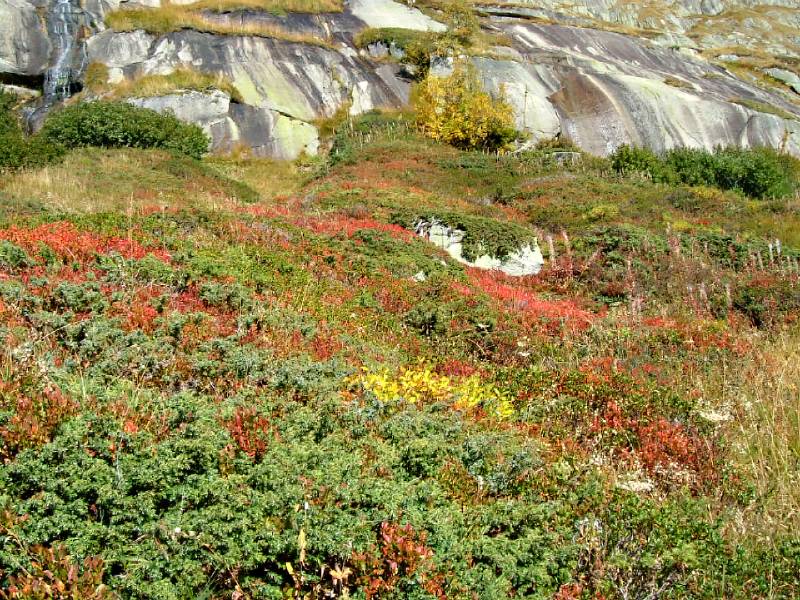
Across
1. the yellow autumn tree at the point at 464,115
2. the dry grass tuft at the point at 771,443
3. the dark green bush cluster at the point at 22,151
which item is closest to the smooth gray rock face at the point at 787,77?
the yellow autumn tree at the point at 464,115

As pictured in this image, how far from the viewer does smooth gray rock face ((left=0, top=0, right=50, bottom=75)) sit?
111ft

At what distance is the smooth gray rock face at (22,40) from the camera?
33.8 meters

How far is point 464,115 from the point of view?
35.0 m

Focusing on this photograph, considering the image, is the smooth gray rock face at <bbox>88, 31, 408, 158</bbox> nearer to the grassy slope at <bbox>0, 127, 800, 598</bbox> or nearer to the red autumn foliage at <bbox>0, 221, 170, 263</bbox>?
the grassy slope at <bbox>0, 127, 800, 598</bbox>

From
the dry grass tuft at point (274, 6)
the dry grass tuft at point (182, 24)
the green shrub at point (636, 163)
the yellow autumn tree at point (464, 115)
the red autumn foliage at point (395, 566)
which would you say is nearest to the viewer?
the red autumn foliage at point (395, 566)

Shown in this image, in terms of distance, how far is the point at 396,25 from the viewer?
164 feet

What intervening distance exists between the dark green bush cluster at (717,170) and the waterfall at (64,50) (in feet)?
110

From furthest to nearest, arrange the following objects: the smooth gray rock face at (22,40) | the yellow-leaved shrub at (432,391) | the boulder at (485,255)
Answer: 1. the smooth gray rock face at (22,40)
2. the boulder at (485,255)
3. the yellow-leaved shrub at (432,391)

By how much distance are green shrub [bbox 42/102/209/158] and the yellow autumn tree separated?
15486 millimetres

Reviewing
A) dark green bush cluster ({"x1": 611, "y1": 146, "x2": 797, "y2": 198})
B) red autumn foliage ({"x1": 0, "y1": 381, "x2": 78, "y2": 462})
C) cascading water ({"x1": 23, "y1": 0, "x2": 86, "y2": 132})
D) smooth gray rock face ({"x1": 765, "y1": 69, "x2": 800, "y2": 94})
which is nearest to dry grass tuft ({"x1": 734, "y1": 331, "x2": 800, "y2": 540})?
red autumn foliage ({"x1": 0, "y1": 381, "x2": 78, "y2": 462})

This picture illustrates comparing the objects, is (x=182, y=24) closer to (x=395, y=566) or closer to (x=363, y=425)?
(x=363, y=425)

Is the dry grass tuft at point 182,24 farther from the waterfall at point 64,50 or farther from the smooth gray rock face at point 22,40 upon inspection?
the smooth gray rock face at point 22,40

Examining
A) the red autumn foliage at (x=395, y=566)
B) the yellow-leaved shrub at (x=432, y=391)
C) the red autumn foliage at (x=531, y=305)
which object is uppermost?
the red autumn foliage at (x=395, y=566)

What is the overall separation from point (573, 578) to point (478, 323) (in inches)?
217
